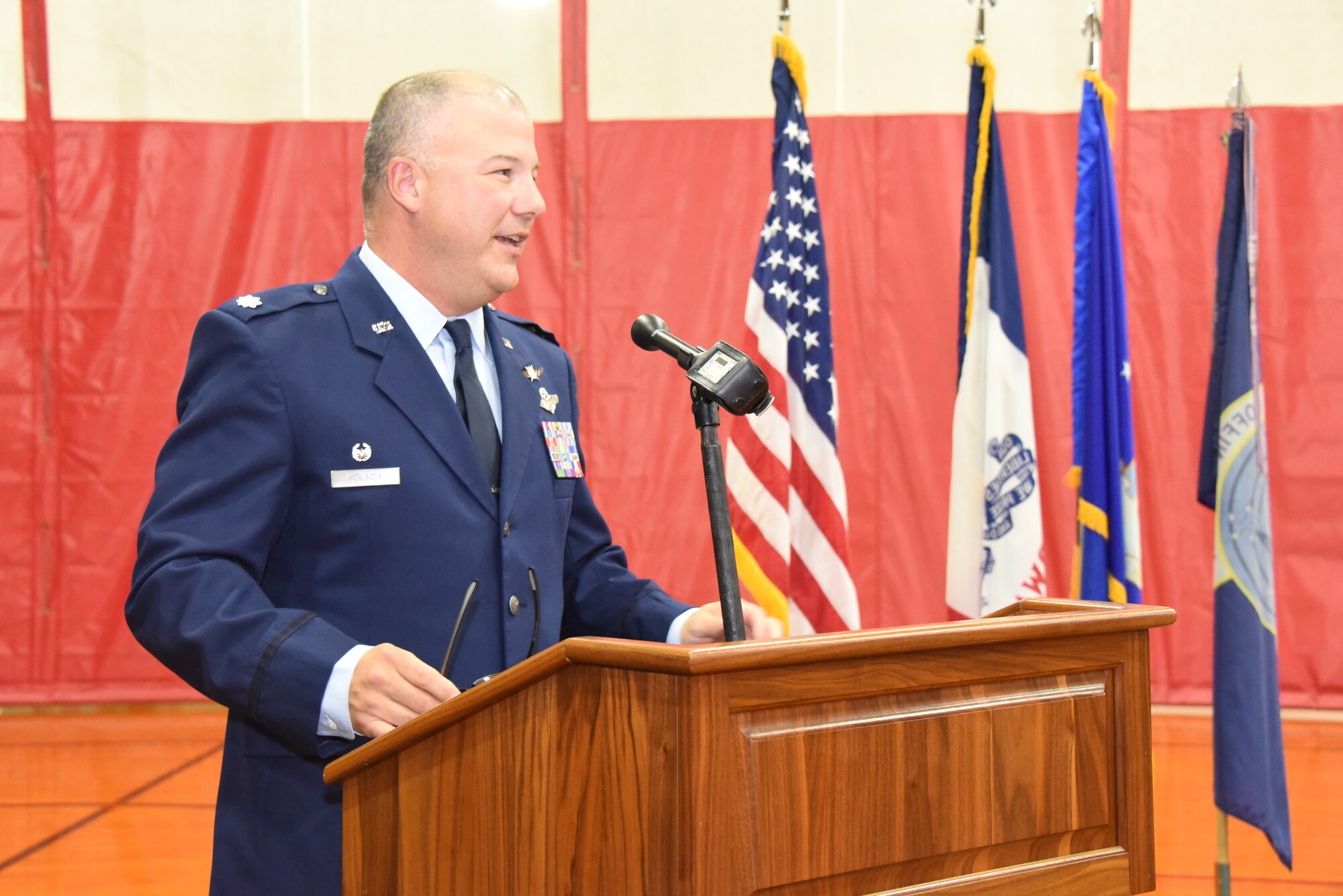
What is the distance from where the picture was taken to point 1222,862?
2.79 m

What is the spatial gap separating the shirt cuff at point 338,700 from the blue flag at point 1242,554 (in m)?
2.32

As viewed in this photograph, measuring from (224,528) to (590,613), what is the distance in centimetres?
55

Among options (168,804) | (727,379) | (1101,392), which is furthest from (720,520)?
(168,804)

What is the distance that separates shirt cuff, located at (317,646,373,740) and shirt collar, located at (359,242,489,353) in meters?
0.50

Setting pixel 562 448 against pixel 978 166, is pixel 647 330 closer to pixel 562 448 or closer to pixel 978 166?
pixel 562 448

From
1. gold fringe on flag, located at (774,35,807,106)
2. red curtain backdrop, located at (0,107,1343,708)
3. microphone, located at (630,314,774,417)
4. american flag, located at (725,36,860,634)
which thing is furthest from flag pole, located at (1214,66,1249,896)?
microphone, located at (630,314,774,417)

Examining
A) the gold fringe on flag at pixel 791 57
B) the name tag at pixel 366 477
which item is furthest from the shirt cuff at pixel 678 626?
the gold fringe on flag at pixel 791 57

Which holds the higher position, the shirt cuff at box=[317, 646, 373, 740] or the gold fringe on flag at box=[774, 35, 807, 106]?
the gold fringe on flag at box=[774, 35, 807, 106]

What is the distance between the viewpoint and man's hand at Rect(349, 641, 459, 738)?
1099 mm

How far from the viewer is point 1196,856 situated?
3.24 m

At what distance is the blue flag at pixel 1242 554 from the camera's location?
282 centimetres

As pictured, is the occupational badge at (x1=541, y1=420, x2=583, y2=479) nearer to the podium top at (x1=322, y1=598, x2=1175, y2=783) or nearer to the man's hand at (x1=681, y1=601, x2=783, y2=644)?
the man's hand at (x1=681, y1=601, x2=783, y2=644)

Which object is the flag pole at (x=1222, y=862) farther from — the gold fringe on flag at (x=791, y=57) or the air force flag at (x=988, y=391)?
the gold fringe on flag at (x=791, y=57)

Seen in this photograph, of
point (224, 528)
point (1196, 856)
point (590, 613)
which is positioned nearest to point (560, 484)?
point (590, 613)
